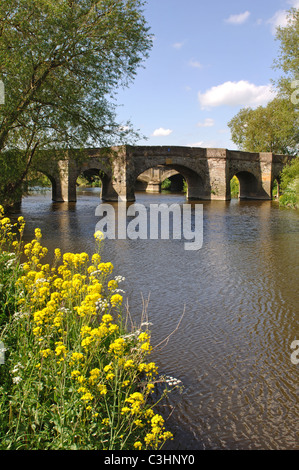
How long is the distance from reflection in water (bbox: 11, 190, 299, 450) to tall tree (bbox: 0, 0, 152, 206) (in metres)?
4.79

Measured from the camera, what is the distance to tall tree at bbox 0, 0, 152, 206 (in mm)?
14219

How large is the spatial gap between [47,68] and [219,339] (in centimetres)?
1258

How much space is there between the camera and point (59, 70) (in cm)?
1605

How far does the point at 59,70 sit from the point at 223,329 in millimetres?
13000

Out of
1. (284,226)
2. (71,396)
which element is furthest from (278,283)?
(284,226)

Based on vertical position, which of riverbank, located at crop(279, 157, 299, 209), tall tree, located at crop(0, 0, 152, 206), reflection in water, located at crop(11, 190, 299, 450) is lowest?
reflection in water, located at crop(11, 190, 299, 450)

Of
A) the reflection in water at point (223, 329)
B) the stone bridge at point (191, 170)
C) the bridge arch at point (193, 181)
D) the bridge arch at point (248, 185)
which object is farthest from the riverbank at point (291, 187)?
the reflection in water at point (223, 329)

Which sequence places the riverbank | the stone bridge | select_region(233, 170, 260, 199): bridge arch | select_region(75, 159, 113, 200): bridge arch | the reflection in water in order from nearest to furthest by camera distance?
the reflection in water → the riverbank → select_region(75, 159, 113, 200): bridge arch → the stone bridge → select_region(233, 170, 260, 199): bridge arch

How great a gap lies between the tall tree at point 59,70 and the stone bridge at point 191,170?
1337cm

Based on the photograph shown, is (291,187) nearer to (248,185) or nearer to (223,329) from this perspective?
(248,185)

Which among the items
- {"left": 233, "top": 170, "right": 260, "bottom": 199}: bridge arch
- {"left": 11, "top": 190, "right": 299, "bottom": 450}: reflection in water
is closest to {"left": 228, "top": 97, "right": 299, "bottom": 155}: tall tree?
{"left": 233, "top": 170, "right": 260, "bottom": 199}: bridge arch

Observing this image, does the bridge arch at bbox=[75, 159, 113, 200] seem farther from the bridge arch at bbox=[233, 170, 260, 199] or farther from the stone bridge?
the bridge arch at bbox=[233, 170, 260, 199]

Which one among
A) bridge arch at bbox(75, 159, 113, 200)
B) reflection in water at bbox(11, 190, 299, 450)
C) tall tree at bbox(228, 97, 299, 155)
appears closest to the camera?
reflection in water at bbox(11, 190, 299, 450)

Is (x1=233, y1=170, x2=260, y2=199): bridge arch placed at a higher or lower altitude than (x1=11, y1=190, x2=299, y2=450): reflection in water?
higher
